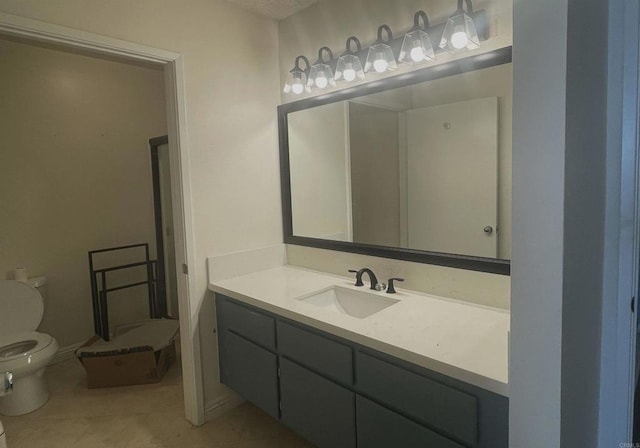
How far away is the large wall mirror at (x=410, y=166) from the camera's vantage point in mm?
1632

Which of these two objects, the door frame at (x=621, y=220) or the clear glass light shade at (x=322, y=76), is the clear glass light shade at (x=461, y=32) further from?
the door frame at (x=621, y=220)

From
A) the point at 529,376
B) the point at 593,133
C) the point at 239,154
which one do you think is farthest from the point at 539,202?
the point at 239,154

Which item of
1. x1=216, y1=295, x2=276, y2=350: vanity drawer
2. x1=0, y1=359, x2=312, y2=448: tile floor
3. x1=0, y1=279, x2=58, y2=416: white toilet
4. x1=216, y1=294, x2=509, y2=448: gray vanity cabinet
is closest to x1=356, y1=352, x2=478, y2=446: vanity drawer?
x1=216, y1=294, x2=509, y2=448: gray vanity cabinet

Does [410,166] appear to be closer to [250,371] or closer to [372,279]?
[372,279]

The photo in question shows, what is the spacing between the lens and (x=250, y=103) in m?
2.37

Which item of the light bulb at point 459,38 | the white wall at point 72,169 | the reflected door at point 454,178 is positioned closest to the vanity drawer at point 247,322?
the reflected door at point 454,178

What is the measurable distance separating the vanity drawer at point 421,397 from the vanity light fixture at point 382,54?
4.29 feet

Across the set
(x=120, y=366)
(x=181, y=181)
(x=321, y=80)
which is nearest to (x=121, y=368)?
(x=120, y=366)

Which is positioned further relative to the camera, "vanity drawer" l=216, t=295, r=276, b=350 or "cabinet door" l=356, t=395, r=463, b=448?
"vanity drawer" l=216, t=295, r=276, b=350

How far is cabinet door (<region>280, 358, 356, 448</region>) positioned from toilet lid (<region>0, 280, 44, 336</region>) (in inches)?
77.6

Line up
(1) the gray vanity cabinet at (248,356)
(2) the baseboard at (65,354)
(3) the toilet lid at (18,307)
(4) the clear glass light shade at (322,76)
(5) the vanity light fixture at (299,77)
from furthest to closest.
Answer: (2) the baseboard at (65,354)
(3) the toilet lid at (18,307)
(5) the vanity light fixture at (299,77)
(4) the clear glass light shade at (322,76)
(1) the gray vanity cabinet at (248,356)

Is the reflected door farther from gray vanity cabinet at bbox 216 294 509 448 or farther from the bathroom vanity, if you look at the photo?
gray vanity cabinet at bbox 216 294 509 448

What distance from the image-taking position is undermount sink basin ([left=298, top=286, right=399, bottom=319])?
6.27ft

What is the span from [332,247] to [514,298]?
1.47 metres
